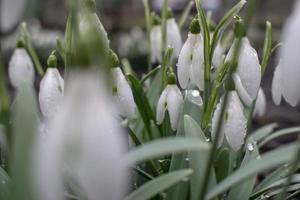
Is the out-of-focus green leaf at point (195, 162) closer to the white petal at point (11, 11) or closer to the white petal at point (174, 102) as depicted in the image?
the white petal at point (174, 102)

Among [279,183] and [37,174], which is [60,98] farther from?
[37,174]

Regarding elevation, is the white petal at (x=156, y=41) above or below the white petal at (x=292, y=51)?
below

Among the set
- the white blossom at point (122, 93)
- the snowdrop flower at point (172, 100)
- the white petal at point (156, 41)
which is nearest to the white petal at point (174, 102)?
the snowdrop flower at point (172, 100)

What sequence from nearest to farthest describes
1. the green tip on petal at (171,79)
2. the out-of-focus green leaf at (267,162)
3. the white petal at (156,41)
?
the out-of-focus green leaf at (267,162) → the green tip on petal at (171,79) → the white petal at (156,41)

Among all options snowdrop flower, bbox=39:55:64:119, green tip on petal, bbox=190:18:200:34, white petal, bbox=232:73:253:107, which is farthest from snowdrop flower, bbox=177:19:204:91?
snowdrop flower, bbox=39:55:64:119

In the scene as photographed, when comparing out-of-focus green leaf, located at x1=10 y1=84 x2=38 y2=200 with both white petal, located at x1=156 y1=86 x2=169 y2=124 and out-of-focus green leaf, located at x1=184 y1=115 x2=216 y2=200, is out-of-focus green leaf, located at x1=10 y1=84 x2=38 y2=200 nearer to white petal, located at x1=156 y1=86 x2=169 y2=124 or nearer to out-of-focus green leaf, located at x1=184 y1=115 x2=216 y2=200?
out-of-focus green leaf, located at x1=184 y1=115 x2=216 y2=200

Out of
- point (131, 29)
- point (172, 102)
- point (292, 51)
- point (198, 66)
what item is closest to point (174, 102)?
point (172, 102)

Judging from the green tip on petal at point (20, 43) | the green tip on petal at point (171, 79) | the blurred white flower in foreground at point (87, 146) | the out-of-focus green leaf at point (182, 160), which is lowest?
the out-of-focus green leaf at point (182, 160)
